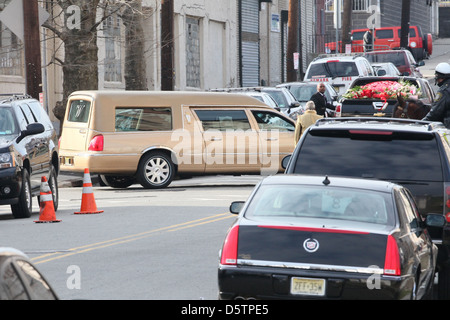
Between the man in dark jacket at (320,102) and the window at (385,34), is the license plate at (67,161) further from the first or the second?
the window at (385,34)

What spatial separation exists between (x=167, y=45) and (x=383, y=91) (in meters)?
10.5

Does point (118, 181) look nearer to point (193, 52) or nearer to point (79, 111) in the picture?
point (79, 111)

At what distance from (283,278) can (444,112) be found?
777cm

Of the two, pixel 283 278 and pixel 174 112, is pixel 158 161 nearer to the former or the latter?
pixel 174 112

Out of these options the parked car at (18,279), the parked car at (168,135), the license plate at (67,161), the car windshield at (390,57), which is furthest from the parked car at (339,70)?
the parked car at (18,279)

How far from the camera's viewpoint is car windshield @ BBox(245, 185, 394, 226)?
7.73m

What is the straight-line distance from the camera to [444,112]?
571 inches

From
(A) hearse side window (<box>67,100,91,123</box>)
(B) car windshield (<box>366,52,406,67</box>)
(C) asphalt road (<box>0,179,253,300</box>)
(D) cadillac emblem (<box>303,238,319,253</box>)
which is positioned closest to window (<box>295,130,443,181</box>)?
(C) asphalt road (<box>0,179,253,300</box>)

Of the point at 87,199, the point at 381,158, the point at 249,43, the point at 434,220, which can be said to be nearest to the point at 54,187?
the point at 87,199

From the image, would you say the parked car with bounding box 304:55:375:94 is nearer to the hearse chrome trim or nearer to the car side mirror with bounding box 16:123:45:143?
the car side mirror with bounding box 16:123:45:143

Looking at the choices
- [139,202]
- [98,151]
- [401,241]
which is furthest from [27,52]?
[401,241]

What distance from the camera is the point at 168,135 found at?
21.6m

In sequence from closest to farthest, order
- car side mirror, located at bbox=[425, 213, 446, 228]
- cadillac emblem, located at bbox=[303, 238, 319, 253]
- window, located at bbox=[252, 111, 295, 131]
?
cadillac emblem, located at bbox=[303, 238, 319, 253] < car side mirror, located at bbox=[425, 213, 446, 228] < window, located at bbox=[252, 111, 295, 131]

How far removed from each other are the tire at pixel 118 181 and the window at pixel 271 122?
9.52ft
